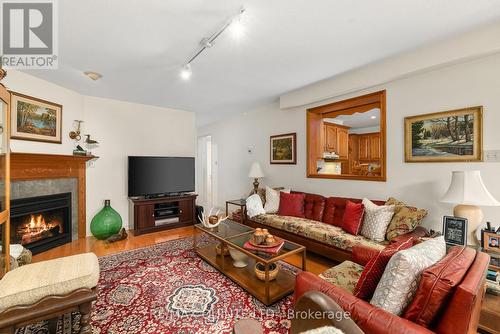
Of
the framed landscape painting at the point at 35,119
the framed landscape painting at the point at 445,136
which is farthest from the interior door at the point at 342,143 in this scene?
the framed landscape painting at the point at 35,119

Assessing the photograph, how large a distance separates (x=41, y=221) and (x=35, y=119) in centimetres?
152

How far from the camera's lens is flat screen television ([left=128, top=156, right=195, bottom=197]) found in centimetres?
411

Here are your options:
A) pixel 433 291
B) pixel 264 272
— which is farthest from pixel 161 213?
pixel 433 291

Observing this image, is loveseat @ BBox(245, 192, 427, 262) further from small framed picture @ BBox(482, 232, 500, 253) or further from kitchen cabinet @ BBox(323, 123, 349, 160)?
kitchen cabinet @ BBox(323, 123, 349, 160)

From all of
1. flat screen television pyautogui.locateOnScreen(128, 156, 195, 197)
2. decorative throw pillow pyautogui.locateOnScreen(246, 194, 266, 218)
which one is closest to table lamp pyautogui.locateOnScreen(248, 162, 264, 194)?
decorative throw pillow pyautogui.locateOnScreen(246, 194, 266, 218)

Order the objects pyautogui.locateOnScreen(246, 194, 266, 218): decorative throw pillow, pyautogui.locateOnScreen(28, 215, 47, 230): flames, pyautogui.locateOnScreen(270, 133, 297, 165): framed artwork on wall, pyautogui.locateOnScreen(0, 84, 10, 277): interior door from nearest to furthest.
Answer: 1. pyautogui.locateOnScreen(0, 84, 10, 277): interior door
2. pyautogui.locateOnScreen(28, 215, 47, 230): flames
3. pyautogui.locateOnScreen(246, 194, 266, 218): decorative throw pillow
4. pyautogui.locateOnScreen(270, 133, 297, 165): framed artwork on wall

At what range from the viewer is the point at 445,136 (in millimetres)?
2463

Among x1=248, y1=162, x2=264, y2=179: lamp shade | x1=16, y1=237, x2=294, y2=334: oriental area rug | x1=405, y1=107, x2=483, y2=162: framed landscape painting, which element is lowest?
x1=16, y1=237, x2=294, y2=334: oriental area rug

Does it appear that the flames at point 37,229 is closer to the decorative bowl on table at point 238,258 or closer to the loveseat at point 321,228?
the decorative bowl on table at point 238,258

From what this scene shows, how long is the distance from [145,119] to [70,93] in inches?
48.9

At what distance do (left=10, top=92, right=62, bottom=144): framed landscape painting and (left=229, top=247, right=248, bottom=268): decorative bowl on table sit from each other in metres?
3.27

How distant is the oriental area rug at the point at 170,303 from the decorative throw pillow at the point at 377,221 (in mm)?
1023

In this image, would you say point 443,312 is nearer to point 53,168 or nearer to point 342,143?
point 342,143

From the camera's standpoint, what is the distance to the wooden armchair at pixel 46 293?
1270 mm
